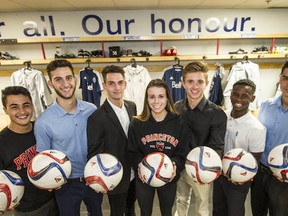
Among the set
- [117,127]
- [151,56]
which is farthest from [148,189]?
[151,56]

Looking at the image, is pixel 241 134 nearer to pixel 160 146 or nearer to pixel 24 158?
pixel 160 146

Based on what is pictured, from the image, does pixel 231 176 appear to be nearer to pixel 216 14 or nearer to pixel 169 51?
pixel 169 51

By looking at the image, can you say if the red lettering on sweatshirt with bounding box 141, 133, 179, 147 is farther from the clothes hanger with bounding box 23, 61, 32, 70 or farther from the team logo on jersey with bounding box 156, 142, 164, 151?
the clothes hanger with bounding box 23, 61, 32, 70

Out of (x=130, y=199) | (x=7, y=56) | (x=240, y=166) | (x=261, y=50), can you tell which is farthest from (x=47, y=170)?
(x=261, y=50)

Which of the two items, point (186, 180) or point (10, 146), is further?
point (186, 180)

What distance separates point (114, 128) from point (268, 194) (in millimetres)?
1300

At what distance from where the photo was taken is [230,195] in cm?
152

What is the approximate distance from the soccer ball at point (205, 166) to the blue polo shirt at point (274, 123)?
1.77 feet

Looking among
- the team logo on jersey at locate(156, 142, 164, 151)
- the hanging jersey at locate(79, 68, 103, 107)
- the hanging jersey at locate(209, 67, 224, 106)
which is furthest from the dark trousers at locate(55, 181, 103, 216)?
the hanging jersey at locate(209, 67, 224, 106)

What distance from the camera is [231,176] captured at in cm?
137

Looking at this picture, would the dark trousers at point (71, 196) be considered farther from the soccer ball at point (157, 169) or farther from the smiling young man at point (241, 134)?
the smiling young man at point (241, 134)

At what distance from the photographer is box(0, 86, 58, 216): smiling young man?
1321 mm

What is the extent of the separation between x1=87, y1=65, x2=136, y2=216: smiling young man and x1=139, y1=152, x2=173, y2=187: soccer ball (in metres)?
0.26

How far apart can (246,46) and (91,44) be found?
2.68 m
